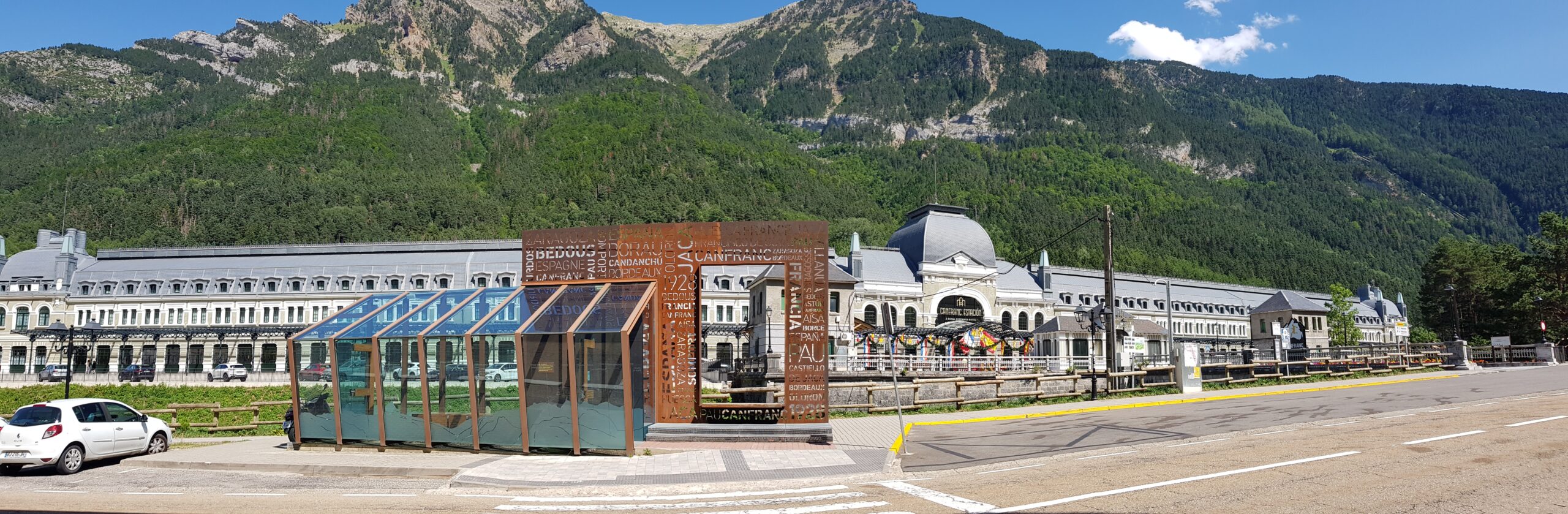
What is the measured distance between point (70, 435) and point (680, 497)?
12.8 meters

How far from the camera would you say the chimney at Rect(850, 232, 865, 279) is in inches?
2896

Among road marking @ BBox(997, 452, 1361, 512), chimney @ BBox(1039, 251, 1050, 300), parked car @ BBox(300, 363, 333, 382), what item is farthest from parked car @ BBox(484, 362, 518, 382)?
chimney @ BBox(1039, 251, 1050, 300)

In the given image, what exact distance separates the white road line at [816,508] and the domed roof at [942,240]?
208 feet

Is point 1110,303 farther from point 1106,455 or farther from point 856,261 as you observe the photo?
point 856,261

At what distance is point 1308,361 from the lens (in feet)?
129

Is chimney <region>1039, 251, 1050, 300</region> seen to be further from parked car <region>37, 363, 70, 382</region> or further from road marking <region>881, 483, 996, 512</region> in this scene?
parked car <region>37, 363, 70, 382</region>

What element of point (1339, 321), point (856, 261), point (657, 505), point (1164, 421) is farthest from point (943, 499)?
point (1339, 321)

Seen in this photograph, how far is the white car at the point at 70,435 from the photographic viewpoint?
54.6ft

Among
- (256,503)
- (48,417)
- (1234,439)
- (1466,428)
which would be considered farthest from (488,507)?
(1466,428)

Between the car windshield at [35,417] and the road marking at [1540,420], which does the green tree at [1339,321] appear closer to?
the road marking at [1540,420]

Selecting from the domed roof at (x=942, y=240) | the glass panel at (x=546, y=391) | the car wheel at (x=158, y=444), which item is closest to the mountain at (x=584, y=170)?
the domed roof at (x=942, y=240)

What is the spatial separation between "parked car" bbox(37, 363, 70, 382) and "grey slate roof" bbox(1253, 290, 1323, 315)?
7442 cm

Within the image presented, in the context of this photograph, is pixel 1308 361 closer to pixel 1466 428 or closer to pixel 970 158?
pixel 1466 428

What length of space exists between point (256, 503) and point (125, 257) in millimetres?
88424
